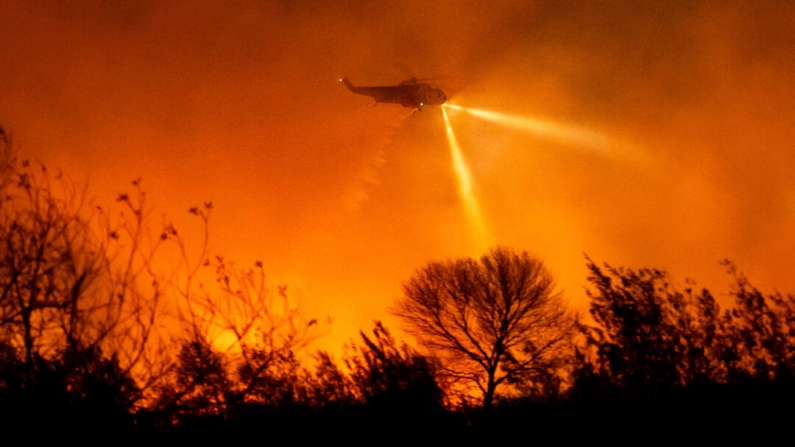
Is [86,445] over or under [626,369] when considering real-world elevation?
under

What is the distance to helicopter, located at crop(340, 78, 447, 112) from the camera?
51.8ft

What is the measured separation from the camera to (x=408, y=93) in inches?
635

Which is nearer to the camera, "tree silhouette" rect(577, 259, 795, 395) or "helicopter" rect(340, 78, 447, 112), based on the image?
"tree silhouette" rect(577, 259, 795, 395)

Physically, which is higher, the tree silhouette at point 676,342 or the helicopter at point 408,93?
the helicopter at point 408,93

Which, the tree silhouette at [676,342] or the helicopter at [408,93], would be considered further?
the helicopter at [408,93]

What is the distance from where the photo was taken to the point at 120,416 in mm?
5191

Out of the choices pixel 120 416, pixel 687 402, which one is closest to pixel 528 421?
pixel 687 402

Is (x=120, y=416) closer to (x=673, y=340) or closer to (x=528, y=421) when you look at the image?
(x=528, y=421)

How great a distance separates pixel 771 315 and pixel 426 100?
993cm

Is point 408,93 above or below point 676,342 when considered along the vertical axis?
above

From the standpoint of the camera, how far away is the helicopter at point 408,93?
15789mm

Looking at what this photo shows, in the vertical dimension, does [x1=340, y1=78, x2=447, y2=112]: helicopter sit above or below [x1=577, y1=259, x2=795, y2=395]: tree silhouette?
above

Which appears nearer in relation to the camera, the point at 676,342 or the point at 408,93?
the point at 676,342

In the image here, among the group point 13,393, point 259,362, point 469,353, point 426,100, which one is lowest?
point 13,393
